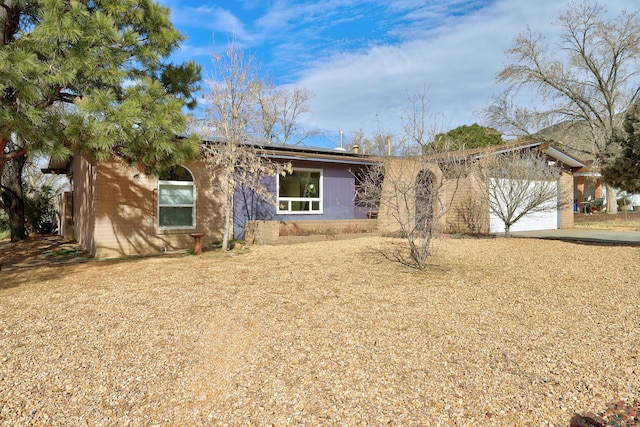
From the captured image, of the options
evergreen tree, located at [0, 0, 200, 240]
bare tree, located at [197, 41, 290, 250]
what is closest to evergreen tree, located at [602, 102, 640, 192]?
bare tree, located at [197, 41, 290, 250]

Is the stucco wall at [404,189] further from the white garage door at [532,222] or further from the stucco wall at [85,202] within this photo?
the stucco wall at [85,202]

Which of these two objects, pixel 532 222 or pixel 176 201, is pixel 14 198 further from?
pixel 532 222

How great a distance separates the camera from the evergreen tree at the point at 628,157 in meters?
8.13

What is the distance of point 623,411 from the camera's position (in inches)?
106

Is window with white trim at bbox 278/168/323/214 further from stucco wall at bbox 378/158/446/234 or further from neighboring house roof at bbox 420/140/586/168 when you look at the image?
neighboring house roof at bbox 420/140/586/168

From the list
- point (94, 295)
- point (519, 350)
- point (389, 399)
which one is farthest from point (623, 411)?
point (94, 295)

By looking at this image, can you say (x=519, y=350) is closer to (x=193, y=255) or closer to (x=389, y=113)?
(x=389, y=113)

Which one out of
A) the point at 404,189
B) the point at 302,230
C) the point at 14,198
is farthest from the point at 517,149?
the point at 14,198

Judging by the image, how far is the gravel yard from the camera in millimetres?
2777

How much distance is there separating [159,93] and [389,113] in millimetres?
4557

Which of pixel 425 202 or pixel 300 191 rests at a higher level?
pixel 300 191

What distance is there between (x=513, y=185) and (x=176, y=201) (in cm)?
1011

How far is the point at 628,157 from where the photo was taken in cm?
843

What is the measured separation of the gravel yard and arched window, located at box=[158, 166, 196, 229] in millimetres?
3943
